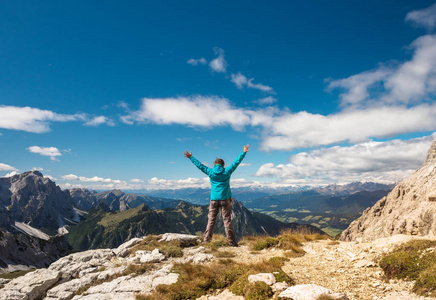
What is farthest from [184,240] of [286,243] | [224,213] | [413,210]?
[413,210]

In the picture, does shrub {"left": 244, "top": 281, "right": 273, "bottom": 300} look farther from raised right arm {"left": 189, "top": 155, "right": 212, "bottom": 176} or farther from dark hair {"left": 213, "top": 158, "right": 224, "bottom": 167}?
dark hair {"left": 213, "top": 158, "right": 224, "bottom": 167}

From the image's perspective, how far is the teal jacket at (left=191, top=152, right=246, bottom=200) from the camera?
12.9 m

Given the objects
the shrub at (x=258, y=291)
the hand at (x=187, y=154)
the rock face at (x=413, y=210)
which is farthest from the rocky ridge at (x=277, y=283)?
the hand at (x=187, y=154)

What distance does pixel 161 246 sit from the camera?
14281 millimetres

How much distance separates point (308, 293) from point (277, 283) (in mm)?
1465

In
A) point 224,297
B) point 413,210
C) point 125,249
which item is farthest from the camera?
point 413,210

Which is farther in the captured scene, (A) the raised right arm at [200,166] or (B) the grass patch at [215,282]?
(A) the raised right arm at [200,166]

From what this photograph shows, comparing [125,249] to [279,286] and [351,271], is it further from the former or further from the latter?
[351,271]

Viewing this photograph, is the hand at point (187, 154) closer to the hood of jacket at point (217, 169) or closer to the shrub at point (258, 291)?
the hood of jacket at point (217, 169)

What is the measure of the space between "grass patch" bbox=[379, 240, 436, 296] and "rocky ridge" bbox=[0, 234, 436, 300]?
29 cm

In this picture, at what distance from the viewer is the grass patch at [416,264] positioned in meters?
6.20

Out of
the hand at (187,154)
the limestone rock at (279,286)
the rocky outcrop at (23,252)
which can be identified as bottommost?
the rocky outcrop at (23,252)

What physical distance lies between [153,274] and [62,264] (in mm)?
8059

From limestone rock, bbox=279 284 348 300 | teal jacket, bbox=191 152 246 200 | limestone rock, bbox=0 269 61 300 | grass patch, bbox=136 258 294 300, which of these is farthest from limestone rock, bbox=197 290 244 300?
limestone rock, bbox=0 269 61 300
